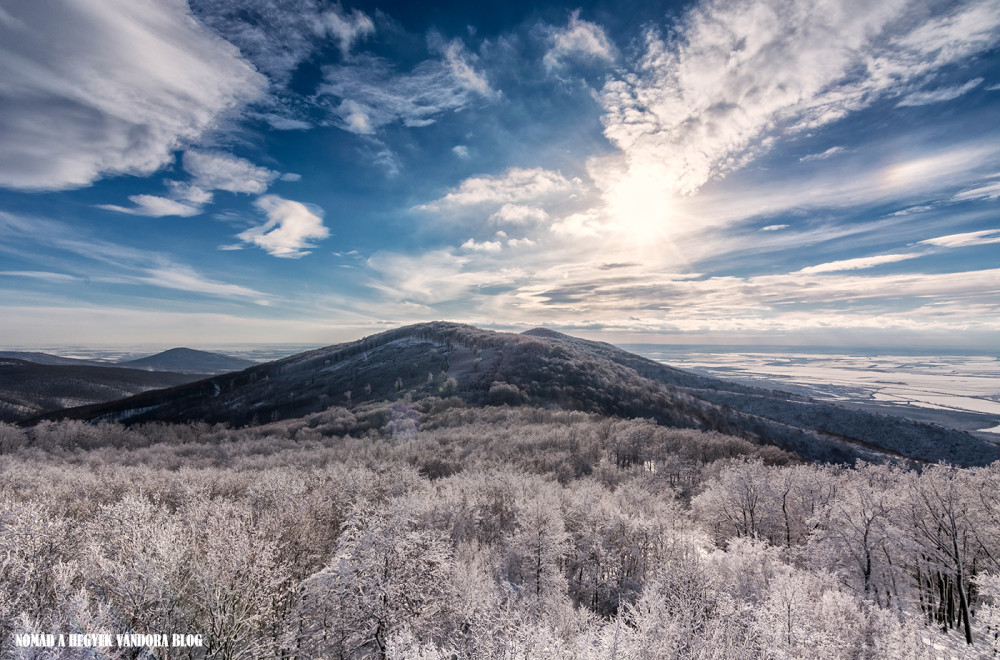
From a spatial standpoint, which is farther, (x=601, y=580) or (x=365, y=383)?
(x=365, y=383)

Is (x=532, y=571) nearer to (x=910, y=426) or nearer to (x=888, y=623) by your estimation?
(x=888, y=623)

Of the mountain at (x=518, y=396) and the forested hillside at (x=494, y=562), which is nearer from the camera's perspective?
the forested hillside at (x=494, y=562)

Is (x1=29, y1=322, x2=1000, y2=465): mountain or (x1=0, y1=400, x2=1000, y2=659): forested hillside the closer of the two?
(x1=0, y1=400, x2=1000, y2=659): forested hillside

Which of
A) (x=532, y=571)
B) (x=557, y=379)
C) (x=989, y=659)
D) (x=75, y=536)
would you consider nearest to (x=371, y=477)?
(x=532, y=571)
